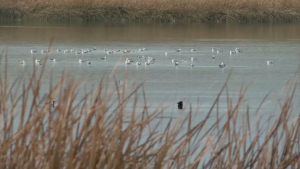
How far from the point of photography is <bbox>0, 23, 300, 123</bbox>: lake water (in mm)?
8468

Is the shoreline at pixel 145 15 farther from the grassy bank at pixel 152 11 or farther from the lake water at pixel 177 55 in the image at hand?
the lake water at pixel 177 55

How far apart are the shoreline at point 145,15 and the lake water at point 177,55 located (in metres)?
1.60

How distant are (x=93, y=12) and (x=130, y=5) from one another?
109 cm

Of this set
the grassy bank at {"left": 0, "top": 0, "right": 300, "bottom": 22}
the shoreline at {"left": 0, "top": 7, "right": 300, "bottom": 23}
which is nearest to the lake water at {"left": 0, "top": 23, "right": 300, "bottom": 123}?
the shoreline at {"left": 0, "top": 7, "right": 300, "bottom": 23}

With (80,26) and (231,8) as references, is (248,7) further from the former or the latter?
(80,26)

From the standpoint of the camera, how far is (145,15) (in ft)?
72.8

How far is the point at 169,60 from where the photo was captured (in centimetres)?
1205

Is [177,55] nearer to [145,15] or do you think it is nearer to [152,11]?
[145,15]

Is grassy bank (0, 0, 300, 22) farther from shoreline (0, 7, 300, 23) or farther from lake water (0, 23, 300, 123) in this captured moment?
lake water (0, 23, 300, 123)

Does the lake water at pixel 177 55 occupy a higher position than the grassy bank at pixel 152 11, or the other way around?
the grassy bank at pixel 152 11

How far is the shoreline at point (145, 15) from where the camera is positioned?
71.7 feet

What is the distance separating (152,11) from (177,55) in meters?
9.56

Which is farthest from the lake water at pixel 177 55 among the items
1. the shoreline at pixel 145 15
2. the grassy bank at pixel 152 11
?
the grassy bank at pixel 152 11

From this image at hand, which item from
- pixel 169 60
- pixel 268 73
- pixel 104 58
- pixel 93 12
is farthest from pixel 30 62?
pixel 93 12
